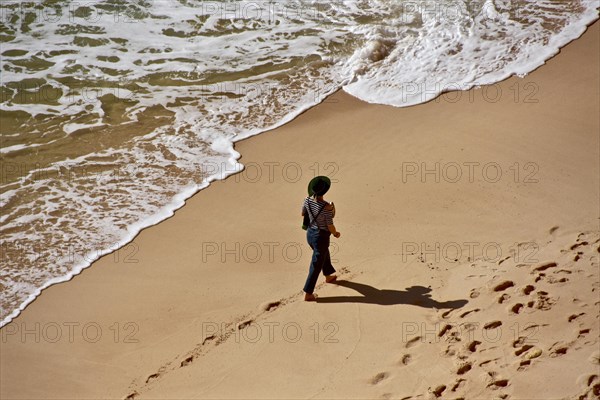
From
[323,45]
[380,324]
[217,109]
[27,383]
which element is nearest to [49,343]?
[27,383]

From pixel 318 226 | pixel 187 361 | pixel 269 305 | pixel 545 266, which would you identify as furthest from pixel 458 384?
pixel 187 361

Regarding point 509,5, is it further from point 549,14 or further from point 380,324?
point 380,324

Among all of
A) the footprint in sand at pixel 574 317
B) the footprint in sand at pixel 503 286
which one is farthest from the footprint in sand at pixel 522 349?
the footprint in sand at pixel 503 286

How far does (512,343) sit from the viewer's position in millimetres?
5750

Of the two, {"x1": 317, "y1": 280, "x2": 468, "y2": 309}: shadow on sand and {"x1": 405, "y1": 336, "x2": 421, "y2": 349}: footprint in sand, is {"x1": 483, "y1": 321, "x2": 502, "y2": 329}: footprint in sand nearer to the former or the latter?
{"x1": 317, "y1": 280, "x2": 468, "y2": 309}: shadow on sand

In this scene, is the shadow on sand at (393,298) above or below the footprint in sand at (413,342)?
above

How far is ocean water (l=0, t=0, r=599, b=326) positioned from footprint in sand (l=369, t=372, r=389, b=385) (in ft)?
13.3

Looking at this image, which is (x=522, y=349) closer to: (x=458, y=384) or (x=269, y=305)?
(x=458, y=384)

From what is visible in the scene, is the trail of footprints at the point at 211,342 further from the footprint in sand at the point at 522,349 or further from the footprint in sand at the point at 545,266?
the footprint in sand at the point at 522,349

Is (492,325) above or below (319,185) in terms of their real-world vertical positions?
below

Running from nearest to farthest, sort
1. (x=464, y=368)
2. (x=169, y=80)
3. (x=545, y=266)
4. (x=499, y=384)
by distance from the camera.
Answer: (x=499, y=384), (x=464, y=368), (x=545, y=266), (x=169, y=80)

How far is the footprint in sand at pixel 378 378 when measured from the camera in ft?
19.1

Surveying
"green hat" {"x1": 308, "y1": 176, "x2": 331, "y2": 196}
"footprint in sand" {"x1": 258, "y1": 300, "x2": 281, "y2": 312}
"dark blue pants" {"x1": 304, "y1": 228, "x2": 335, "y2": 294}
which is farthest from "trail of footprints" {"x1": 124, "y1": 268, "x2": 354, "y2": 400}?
"green hat" {"x1": 308, "y1": 176, "x2": 331, "y2": 196}

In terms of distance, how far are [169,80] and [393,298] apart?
23.7ft
